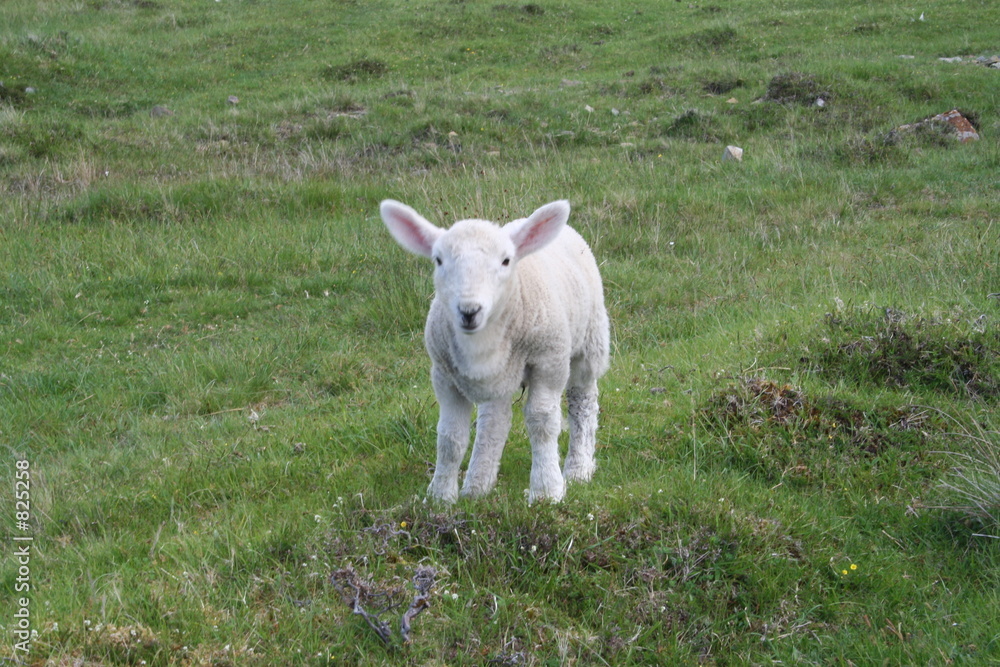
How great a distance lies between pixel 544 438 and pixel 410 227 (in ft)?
4.14

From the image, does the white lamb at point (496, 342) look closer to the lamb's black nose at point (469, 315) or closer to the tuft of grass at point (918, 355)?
the lamb's black nose at point (469, 315)

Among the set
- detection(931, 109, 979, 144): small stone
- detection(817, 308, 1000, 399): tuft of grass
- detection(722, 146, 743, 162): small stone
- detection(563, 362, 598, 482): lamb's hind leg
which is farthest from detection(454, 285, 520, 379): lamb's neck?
detection(931, 109, 979, 144): small stone

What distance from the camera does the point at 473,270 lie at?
3.74 metres

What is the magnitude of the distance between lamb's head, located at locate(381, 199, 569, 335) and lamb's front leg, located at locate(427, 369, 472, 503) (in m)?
0.46

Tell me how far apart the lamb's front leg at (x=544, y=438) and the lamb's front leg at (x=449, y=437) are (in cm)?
34

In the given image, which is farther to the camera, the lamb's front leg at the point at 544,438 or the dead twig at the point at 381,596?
the lamb's front leg at the point at 544,438

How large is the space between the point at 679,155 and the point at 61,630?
10947 millimetres

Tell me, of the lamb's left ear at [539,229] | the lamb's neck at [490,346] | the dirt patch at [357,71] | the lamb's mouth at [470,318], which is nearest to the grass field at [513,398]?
the lamb's neck at [490,346]

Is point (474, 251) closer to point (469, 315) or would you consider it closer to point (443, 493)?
point (469, 315)

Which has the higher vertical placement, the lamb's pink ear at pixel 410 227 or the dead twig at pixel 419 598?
the lamb's pink ear at pixel 410 227

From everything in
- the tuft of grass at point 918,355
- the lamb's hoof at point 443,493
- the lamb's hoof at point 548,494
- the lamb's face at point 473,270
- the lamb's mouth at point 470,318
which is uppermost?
the lamb's face at point 473,270

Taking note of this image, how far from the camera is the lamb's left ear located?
4.12m

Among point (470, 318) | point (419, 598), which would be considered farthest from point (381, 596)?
point (470, 318)

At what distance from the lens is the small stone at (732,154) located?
11.8m
